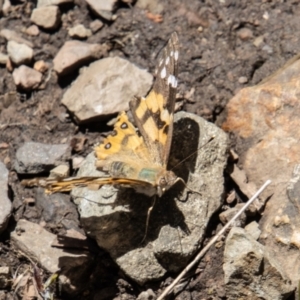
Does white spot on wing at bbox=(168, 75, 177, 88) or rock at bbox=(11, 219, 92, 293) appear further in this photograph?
white spot on wing at bbox=(168, 75, 177, 88)

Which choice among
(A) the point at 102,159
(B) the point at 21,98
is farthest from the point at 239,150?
(B) the point at 21,98

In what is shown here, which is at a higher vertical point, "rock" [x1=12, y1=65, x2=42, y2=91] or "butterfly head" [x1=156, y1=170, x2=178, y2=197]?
"rock" [x1=12, y1=65, x2=42, y2=91]

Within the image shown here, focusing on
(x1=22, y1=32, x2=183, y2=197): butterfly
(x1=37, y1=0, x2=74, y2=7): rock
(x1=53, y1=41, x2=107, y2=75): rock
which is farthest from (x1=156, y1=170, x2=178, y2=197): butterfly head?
(x1=37, y1=0, x2=74, y2=7): rock

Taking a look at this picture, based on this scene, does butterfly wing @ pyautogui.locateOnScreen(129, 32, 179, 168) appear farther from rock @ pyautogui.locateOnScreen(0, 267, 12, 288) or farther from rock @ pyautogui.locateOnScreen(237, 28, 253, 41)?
rock @ pyautogui.locateOnScreen(0, 267, 12, 288)

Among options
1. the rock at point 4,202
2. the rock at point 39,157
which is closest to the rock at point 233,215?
the rock at point 39,157

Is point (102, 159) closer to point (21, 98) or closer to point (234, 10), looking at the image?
point (21, 98)

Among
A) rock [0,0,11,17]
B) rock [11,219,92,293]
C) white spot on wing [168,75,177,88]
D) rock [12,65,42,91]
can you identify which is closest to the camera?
rock [11,219,92,293]

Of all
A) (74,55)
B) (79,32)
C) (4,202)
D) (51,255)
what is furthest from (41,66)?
(51,255)
